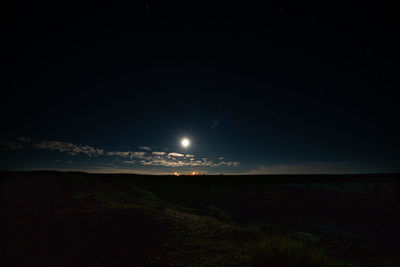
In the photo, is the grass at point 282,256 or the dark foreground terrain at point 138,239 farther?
the grass at point 282,256

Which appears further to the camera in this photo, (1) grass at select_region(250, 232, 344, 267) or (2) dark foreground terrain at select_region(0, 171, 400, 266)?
(1) grass at select_region(250, 232, 344, 267)

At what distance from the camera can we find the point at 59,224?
→ 6496 millimetres

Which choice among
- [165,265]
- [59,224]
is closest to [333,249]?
[165,265]

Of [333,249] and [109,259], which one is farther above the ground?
[109,259]

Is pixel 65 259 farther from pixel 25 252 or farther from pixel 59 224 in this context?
pixel 59 224

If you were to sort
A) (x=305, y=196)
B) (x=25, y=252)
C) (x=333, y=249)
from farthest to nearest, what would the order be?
(x=305, y=196) → (x=333, y=249) → (x=25, y=252)

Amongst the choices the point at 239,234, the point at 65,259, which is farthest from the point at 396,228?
the point at 65,259

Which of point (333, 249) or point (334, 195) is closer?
point (333, 249)

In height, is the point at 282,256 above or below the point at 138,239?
below

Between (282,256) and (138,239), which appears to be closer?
(282,256)

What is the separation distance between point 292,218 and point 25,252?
15820 millimetres

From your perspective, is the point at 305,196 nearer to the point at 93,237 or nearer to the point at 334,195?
the point at 334,195

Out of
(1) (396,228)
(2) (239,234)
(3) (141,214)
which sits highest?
(3) (141,214)

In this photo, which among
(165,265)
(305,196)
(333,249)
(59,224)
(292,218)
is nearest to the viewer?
(165,265)
